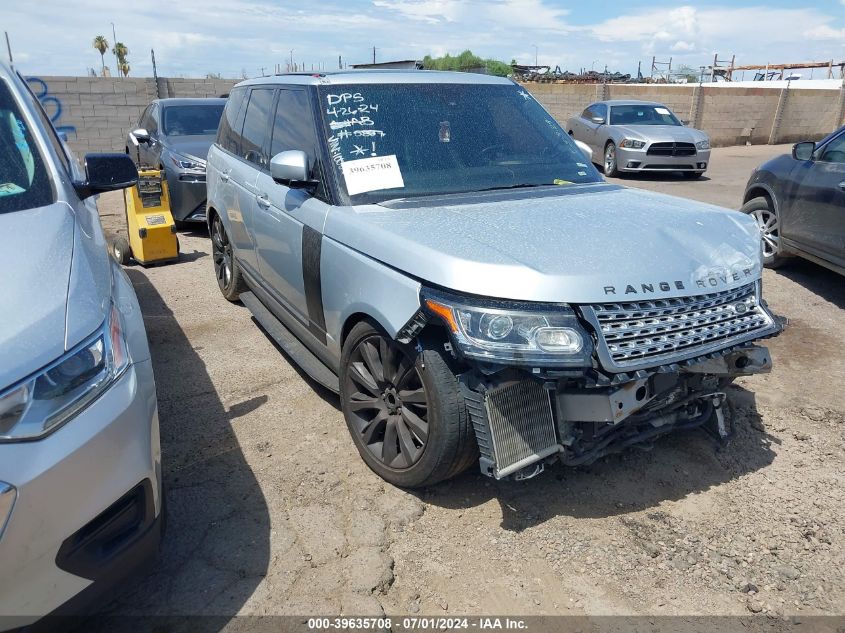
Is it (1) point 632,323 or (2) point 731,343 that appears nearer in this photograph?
(1) point 632,323

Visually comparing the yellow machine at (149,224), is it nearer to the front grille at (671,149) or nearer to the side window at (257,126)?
the side window at (257,126)

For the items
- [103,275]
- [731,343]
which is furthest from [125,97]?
[731,343]

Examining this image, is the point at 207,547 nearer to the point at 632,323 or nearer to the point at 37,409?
the point at 37,409

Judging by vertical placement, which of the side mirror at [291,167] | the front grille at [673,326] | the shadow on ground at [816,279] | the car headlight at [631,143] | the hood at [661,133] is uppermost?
the side mirror at [291,167]

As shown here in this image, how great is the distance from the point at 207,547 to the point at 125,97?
16761mm

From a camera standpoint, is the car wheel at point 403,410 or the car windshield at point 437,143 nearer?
the car wheel at point 403,410

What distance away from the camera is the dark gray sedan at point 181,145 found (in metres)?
8.25

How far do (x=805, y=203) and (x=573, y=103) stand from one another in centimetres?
1646

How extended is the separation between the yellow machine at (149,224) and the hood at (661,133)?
9770 millimetres

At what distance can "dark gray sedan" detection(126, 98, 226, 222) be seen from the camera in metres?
8.25

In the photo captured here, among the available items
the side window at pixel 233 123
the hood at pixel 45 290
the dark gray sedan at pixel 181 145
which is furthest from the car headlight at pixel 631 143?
the hood at pixel 45 290

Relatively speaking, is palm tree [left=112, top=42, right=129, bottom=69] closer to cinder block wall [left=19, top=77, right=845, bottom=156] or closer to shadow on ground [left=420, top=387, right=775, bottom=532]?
cinder block wall [left=19, top=77, right=845, bottom=156]

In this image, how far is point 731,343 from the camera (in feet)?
9.00

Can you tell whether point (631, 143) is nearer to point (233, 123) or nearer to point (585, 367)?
point (233, 123)
